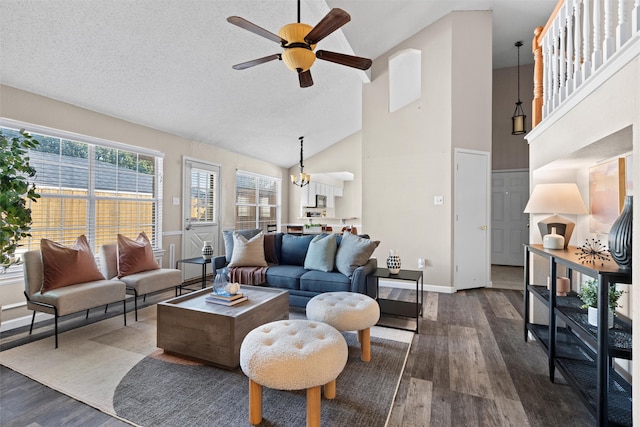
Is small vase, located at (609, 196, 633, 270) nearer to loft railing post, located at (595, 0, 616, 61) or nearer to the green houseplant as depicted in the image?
loft railing post, located at (595, 0, 616, 61)

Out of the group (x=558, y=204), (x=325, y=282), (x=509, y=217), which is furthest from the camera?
(x=509, y=217)

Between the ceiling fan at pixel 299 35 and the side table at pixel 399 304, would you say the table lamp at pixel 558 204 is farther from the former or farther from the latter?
the ceiling fan at pixel 299 35

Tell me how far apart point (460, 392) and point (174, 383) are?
1.94 metres

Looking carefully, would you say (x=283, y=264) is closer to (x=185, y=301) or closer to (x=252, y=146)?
(x=185, y=301)

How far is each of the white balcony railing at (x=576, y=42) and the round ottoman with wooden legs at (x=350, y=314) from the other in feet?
6.71

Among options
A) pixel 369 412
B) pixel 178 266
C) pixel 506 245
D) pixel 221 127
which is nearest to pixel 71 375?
pixel 369 412

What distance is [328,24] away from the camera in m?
2.06

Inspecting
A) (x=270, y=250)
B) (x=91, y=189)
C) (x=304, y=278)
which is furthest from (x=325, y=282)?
(x=91, y=189)

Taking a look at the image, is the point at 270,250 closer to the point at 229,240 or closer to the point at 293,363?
the point at 229,240

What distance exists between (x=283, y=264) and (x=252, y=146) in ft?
10.8

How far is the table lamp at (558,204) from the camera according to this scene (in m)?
2.28

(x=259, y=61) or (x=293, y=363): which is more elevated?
(x=259, y=61)

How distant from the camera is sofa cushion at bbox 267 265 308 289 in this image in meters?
3.47

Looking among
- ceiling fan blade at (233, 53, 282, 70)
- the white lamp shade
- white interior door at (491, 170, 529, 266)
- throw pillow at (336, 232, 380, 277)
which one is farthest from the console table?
white interior door at (491, 170, 529, 266)
